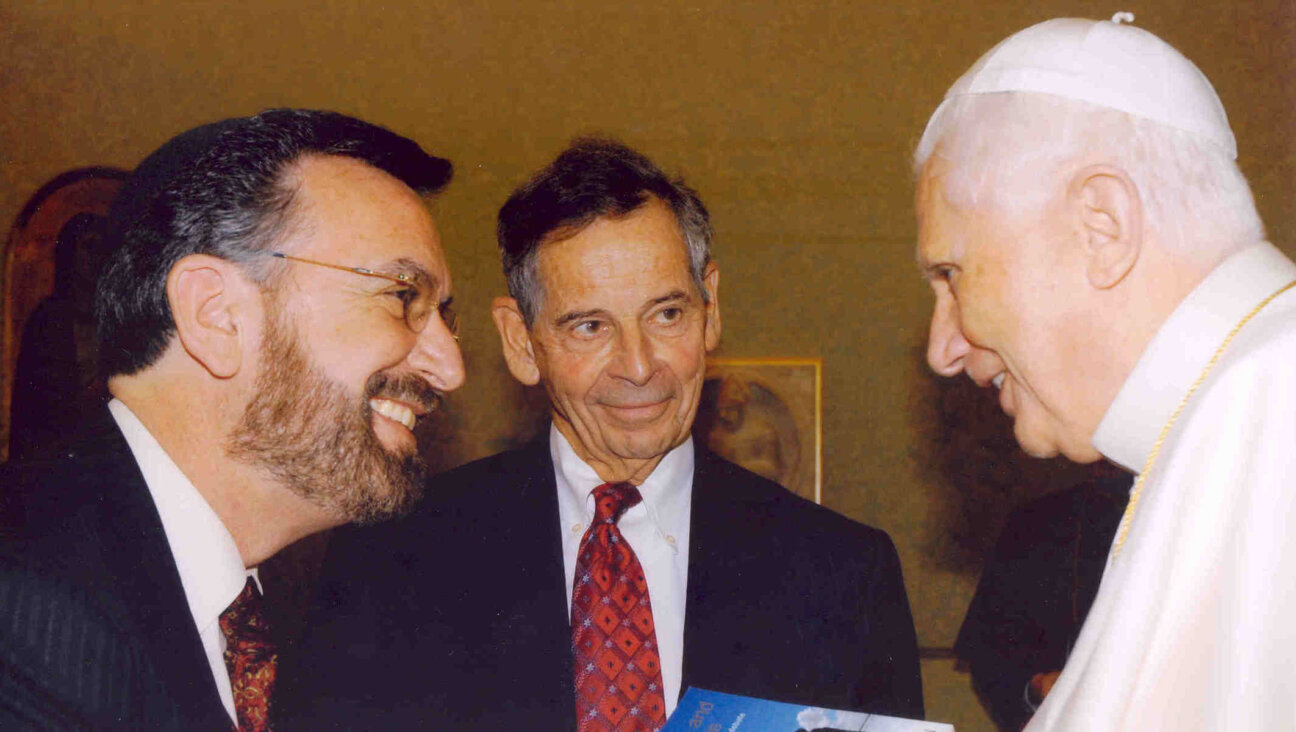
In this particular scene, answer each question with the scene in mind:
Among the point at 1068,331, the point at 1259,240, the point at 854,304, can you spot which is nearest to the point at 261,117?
the point at 1068,331

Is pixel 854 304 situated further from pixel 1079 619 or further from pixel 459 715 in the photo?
pixel 459 715

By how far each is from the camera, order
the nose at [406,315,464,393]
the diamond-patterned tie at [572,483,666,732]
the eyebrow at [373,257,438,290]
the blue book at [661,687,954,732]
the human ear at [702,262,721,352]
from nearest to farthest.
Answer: the blue book at [661,687,954,732] → the eyebrow at [373,257,438,290] → the nose at [406,315,464,393] → the diamond-patterned tie at [572,483,666,732] → the human ear at [702,262,721,352]

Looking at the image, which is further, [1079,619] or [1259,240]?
[1079,619]

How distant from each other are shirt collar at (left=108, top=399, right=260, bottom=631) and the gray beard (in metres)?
0.12

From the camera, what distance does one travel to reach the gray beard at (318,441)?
2096 mm

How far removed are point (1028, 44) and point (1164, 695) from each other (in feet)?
3.69

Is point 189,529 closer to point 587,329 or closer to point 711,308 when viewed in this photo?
point 587,329

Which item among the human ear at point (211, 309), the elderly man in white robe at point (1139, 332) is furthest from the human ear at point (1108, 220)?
the human ear at point (211, 309)

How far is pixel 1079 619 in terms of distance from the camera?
4059 millimetres

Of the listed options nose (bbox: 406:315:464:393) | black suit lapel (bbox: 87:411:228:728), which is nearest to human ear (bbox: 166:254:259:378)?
black suit lapel (bbox: 87:411:228:728)

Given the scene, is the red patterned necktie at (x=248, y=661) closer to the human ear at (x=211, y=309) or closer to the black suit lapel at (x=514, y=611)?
the human ear at (x=211, y=309)

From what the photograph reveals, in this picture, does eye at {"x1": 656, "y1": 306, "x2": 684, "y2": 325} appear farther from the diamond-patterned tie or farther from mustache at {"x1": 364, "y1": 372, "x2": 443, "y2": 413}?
mustache at {"x1": 364, "y1": 372, "x2": 443, "y2": 413}

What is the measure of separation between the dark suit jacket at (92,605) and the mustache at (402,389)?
0.52 meters

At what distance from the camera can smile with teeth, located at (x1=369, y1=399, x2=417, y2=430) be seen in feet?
7.62
